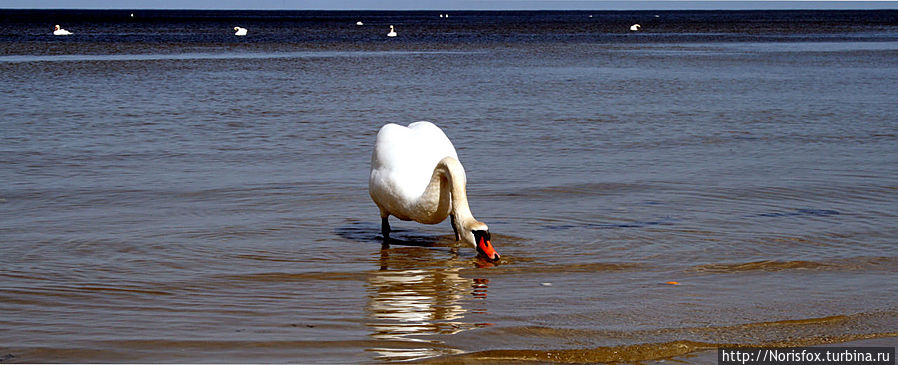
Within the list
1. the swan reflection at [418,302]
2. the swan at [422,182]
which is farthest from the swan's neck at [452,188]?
the swan reflection at [418,302]

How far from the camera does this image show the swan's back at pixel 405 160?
7004 millimetres

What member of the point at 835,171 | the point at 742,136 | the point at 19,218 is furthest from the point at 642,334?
the point at 742,136

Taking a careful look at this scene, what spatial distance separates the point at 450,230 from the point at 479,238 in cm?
179

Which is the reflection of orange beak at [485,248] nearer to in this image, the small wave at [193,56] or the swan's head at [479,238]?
the swan's head at [479,238]

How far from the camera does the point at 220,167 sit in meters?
10.9

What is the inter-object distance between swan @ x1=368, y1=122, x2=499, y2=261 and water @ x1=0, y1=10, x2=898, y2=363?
284 millimetres

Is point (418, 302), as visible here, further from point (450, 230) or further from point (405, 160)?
point (450, 230)

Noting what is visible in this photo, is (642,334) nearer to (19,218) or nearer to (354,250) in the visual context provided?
(354,250)

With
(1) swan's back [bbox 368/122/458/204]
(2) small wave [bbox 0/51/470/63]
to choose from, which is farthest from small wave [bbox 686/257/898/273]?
(2) small wave [bbox 0/51/470/63]

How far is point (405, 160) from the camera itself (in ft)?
23.3

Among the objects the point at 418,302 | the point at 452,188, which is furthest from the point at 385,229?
the point at 418,302

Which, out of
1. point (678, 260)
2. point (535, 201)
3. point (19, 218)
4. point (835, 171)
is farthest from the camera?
point (835, 171)

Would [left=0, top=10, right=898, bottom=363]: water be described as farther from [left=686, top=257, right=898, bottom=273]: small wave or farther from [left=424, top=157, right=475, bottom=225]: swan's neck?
[left=424, top=157, right=475, bottom=225]: swan's neck

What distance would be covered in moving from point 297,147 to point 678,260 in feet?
21.2
